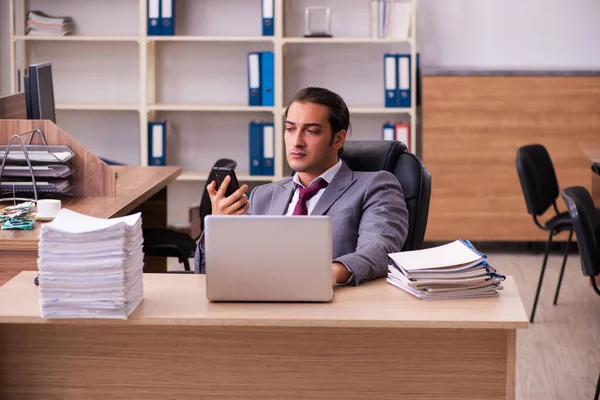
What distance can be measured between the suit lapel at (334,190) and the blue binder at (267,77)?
302 centimetres

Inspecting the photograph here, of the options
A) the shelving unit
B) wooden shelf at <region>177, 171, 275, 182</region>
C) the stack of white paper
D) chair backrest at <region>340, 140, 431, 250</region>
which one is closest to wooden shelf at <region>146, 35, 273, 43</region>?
the shelving unit

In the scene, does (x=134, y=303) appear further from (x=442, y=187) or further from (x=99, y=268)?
(x=442, y=187)

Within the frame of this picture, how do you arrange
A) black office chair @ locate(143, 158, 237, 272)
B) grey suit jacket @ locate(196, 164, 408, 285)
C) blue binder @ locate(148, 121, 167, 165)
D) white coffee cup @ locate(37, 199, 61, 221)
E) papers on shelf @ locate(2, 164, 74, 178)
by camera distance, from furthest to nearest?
blue binder @ locate(148, 121, 167, 165) < black office chair @ locate(143, 158, 237, 272) < papers on shelf @ locate(2, 164, 74, 178) < white coffee cup @ locate(37, 199, 61, 221) < grey suit jacket @ locate(196, 164, 408, 285)

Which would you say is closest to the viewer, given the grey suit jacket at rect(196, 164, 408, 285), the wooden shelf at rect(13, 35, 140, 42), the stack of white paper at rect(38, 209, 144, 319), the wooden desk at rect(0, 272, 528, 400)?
the stack of white paper at rect(38, 209, 144, 319)

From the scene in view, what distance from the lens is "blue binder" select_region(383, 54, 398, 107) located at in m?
5.69

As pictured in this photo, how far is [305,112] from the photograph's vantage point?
272 cm

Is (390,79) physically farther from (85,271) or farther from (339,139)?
(85,271)

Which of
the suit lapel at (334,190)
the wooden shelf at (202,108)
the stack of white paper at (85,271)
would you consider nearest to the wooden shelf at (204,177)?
the wooden shelf at (202,108)

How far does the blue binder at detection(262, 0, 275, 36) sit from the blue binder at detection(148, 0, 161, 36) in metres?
0.64

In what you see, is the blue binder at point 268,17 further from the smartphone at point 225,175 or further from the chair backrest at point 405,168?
the smartphone at point 225,175

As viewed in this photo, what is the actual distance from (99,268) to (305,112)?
0.92 metres

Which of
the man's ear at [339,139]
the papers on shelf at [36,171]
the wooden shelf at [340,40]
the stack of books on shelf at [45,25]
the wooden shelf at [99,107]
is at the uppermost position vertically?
the stack of books on shelf at [45,25]

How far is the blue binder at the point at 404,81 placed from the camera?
5.70 m

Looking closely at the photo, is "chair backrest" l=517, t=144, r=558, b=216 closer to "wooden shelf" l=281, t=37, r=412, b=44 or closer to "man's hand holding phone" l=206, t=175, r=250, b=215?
"wooden shelf" l=281, t=37, r=412, b=44
